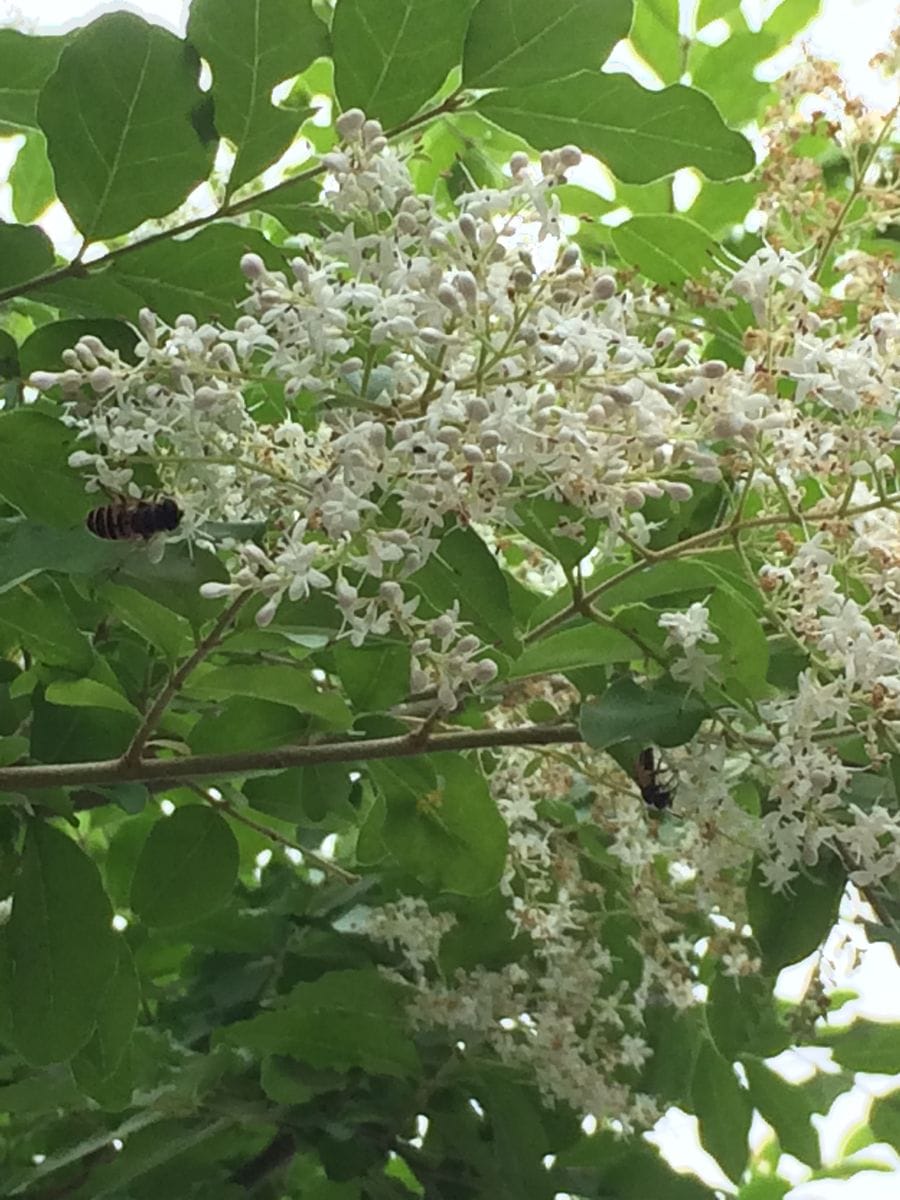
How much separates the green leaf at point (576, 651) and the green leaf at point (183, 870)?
28 centimetres

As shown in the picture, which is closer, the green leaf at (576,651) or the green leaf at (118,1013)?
the green leaf at (576,651)

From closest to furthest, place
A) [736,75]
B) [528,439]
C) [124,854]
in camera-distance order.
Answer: [528,439] < [736,75] < [124,854]

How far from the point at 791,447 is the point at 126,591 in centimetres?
30

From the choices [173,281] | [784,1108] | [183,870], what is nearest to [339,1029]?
[183,870]

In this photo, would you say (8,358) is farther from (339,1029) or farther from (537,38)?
(339,1029)

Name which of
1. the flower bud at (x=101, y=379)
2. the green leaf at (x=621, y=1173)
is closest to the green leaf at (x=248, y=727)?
the flower bud at (x=101, y=379)

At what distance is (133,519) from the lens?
0.58 metres

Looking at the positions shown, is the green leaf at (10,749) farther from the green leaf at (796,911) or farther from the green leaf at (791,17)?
the green leaf at (791,17)

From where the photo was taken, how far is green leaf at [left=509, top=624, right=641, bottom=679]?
0.65 m

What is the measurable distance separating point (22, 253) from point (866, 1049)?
793 mm

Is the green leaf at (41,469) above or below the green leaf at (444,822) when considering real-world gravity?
above

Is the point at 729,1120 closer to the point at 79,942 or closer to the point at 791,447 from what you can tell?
the point at 79,942

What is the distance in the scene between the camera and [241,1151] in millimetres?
990

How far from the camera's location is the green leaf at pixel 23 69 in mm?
734
